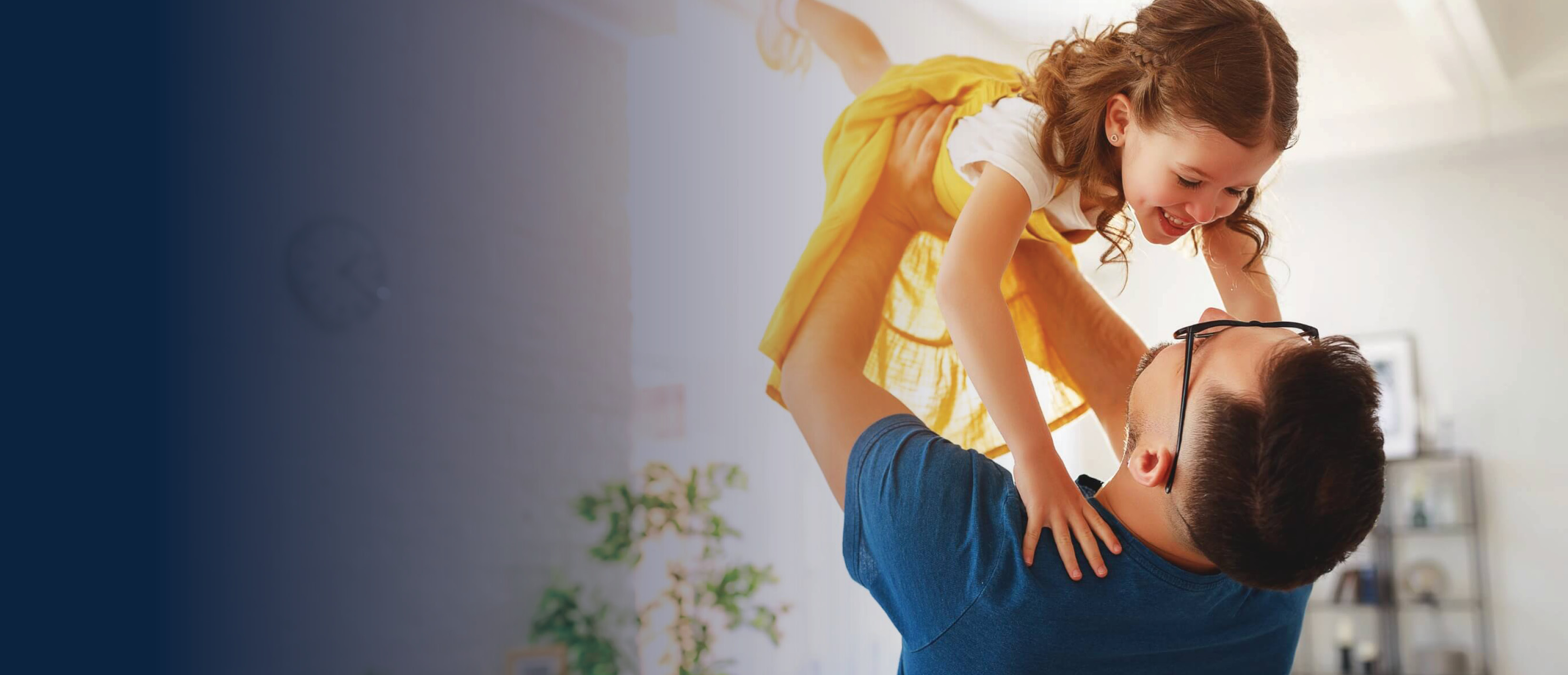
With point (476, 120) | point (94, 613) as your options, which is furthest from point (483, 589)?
point (476, 120)

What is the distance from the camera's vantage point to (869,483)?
1204mm

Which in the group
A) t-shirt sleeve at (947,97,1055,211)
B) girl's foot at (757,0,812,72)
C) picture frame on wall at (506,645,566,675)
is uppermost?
girl's foot at (757,0,812,72)

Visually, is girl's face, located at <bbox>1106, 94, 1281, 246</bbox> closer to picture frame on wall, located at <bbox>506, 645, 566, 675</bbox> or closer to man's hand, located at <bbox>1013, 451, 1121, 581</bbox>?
man's hand, located at <bbox>1013, 451, 1121, 581</bbox>

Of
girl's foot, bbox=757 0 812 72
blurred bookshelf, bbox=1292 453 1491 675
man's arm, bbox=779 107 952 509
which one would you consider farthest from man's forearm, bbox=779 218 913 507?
blurred bookshelf, bbox=1292 453 1491 675

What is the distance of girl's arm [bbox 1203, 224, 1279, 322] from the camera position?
163 cm

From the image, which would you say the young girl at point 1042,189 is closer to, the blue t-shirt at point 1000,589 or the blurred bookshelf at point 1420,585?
the blue t-shirt at point 1000,589

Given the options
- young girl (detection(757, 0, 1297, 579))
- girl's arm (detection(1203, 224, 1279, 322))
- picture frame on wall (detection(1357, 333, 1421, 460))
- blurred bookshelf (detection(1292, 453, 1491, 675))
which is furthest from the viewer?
picture frame on wall (detection(1357, 333, 1421, 460))

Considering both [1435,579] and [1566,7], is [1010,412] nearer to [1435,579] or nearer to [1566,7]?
[1566,7]

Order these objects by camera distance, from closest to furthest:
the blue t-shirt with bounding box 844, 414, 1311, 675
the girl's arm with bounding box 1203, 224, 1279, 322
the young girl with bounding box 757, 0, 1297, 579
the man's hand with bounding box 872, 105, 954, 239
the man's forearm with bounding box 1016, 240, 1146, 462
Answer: the blue t-shirt with bounding box 844, 414, 1311, 675
the young girl with bounding box 757, 0, 1297, 579
the girl's arm with bounding box 1203, 224, 1279, 322
the man's hand with bounding box 872, 105, 954, 239
the man's forearm with bounding box 1016, 240, 1146, 462

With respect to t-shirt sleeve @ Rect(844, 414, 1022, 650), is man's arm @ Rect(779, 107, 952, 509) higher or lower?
higher

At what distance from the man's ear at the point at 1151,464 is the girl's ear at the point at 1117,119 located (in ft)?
1.50

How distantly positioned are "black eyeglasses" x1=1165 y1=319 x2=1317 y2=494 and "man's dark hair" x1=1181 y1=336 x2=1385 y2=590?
0.06 meters

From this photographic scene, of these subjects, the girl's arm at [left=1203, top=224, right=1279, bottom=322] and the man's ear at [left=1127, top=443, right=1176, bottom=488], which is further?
the girl's arm at [left=1203, top=224, right=1279, bottom=322]
